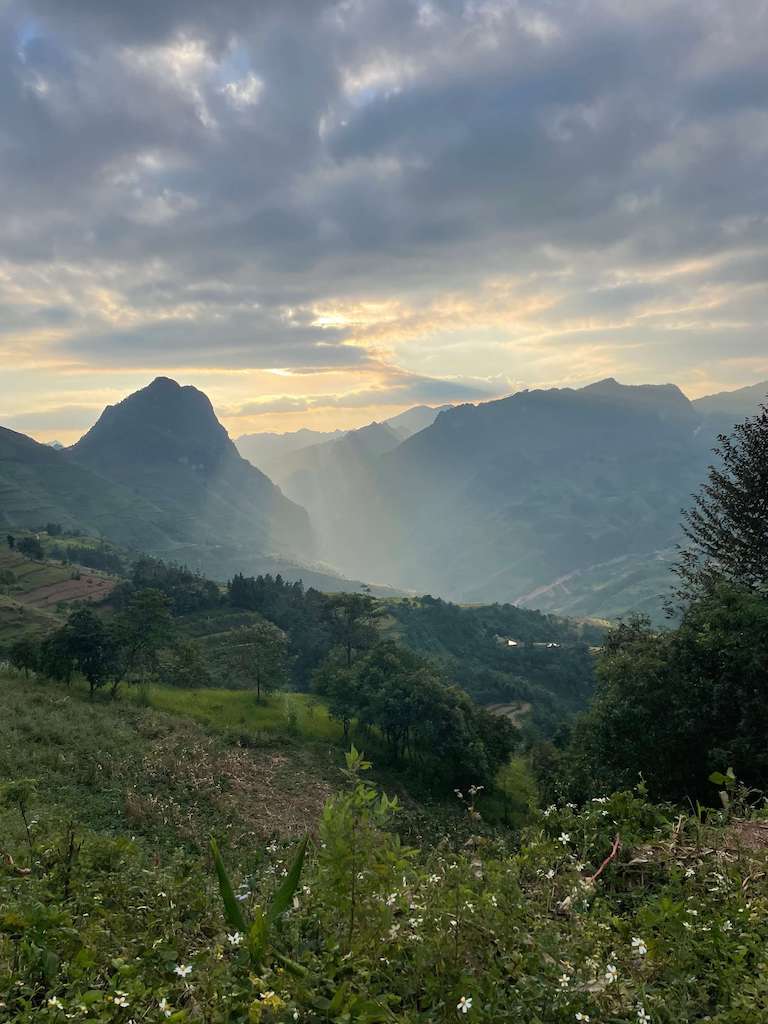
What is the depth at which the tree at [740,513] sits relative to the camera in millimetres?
19328

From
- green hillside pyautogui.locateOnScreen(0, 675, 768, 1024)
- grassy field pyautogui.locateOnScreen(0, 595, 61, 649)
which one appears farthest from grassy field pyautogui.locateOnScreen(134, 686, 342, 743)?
green hillside pyautogui.locateOnScreen(0, 675, 768, 1024)

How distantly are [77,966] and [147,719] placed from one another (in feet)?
115

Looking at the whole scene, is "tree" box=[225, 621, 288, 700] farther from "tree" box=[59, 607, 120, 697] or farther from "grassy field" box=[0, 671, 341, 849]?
"tree" box=[59, 607, 120, 697]

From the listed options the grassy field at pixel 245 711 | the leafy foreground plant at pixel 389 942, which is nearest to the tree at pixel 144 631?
the grassy field at pixel 245 711

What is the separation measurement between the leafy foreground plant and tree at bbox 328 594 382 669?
6597cm

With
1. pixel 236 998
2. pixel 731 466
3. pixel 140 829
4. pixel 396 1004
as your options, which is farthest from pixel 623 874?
pixel 731 466

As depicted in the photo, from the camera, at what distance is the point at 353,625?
75.1 meters

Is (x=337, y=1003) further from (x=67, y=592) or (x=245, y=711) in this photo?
(x=67, y=592)

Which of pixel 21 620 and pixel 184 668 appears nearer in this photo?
pixel 184 668

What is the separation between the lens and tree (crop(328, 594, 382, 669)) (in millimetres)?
72688

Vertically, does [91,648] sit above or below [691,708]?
below

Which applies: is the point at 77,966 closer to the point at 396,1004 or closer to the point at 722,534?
the point at 396,1004

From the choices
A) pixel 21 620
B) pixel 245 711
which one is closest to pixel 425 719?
pixel 245 711

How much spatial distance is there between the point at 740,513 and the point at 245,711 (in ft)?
129
